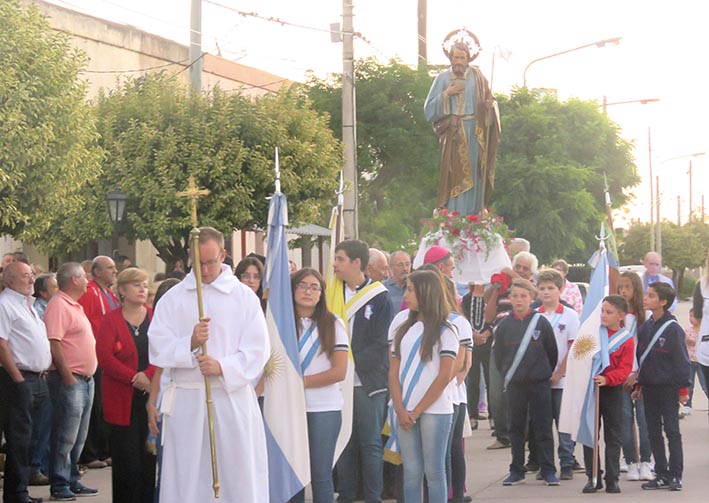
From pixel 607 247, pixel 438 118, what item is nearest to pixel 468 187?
pixel 438 118

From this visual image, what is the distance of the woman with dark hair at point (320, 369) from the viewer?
28.9ft

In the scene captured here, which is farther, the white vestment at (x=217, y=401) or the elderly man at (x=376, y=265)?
the elderly man at (x=376, y=265)

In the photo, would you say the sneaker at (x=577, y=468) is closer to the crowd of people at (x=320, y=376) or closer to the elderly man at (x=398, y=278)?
the crowd of people at (x=320, y=376)

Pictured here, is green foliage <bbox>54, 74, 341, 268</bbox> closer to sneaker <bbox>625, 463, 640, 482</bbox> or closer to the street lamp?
the street lamp

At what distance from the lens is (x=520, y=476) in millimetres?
11445

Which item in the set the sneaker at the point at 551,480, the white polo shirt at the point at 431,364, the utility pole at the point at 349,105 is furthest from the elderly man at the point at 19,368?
the utility pole at the point at 349,105

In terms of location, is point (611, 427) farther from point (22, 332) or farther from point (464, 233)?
point (22, 332)

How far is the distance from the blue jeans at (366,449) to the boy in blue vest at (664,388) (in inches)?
97.0

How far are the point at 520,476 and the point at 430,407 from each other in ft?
10.9

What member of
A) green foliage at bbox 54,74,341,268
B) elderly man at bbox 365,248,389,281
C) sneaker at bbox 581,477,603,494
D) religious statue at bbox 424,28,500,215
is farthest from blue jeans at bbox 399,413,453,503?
green foliage at bbox 54,74,341,268

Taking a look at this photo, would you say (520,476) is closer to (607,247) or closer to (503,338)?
(503,338)

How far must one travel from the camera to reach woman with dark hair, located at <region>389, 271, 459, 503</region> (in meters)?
8.39

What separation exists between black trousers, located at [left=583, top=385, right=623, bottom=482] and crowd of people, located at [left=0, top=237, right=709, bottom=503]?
1 centimetres

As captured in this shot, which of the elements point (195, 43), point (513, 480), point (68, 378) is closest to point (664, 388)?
point (513, 480)
